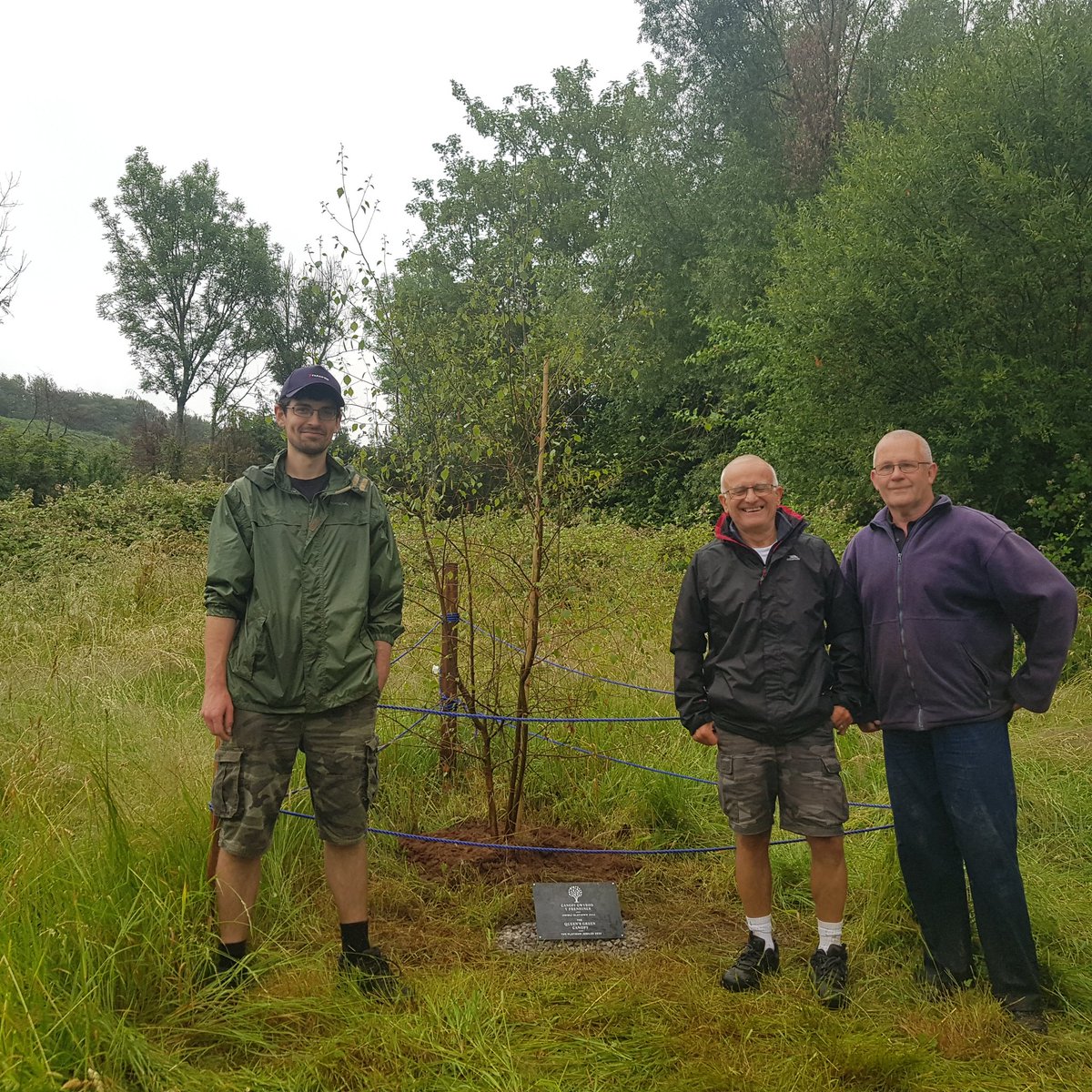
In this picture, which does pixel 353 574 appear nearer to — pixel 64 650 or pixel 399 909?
pixel 399 909

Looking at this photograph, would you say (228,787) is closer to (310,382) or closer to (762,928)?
(310,382)

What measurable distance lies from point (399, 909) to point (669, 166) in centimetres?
1760

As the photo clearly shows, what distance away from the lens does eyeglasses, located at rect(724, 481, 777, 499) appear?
3195 millimetres

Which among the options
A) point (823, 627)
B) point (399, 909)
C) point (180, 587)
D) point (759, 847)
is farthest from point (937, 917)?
point (180, 587)

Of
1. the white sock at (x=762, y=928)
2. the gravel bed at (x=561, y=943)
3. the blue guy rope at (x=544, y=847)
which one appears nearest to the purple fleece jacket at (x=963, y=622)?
the white sock at (x=762, y=928)

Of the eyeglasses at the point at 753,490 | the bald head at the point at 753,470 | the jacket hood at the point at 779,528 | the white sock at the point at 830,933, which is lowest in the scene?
the white sock at the point at 830,933

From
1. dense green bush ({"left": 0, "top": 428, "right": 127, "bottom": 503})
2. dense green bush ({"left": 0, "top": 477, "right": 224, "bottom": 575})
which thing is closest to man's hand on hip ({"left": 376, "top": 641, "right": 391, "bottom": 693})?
dense green bush ({"left": 0, "top": 477, "right": 224, "bottom": 575})

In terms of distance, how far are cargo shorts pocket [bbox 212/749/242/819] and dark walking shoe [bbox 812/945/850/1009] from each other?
1992 millimetres

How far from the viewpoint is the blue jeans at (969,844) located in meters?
2.91

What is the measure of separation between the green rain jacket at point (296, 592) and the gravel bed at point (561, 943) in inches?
50.2

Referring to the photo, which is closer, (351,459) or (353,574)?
(353,574)

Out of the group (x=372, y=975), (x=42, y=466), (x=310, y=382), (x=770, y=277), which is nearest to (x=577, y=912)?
(x=372, y=975)

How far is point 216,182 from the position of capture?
31.5 metres

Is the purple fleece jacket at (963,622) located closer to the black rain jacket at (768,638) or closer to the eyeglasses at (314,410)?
the black rain jacket at (768,638)
